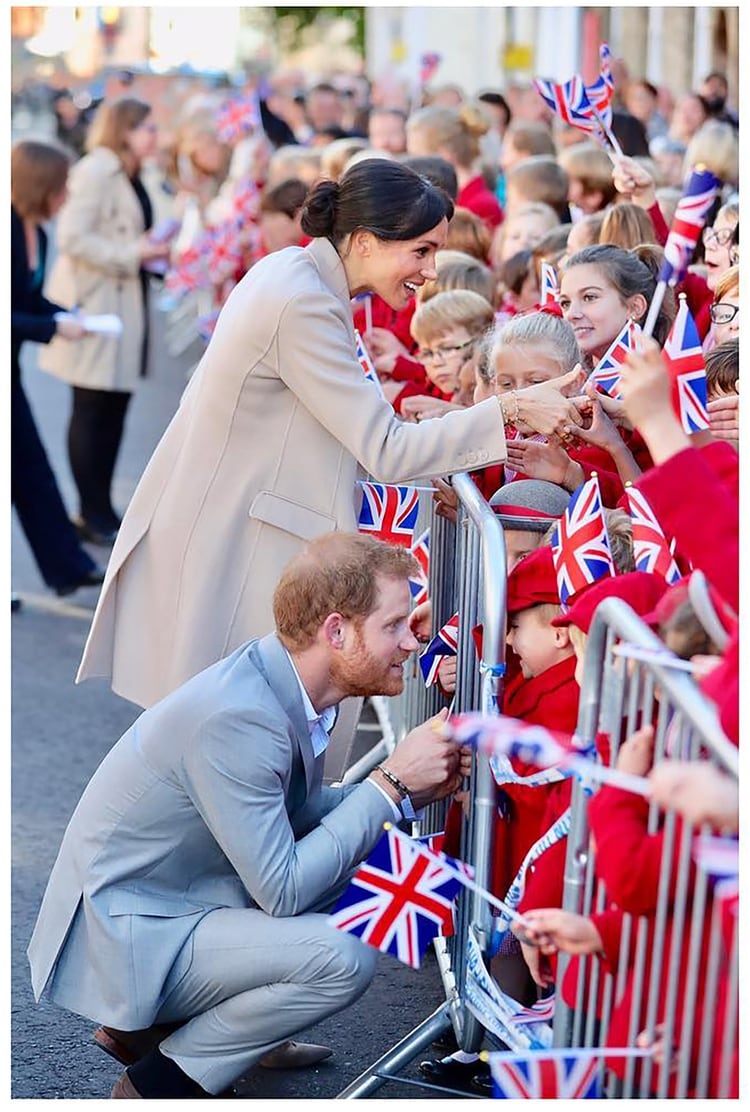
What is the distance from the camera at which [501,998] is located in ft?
11.1

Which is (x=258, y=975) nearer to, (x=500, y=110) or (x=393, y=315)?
(x=393, y=315)

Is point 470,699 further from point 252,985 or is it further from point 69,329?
point 69,329

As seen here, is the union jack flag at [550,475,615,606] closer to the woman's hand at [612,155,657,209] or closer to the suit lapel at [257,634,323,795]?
the suit lapel at [257,634,323,795]

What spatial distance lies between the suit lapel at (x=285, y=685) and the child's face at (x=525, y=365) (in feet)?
3.78

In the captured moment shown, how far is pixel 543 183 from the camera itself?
8258mm

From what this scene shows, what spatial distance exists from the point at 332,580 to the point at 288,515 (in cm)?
60

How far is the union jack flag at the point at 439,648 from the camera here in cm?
403

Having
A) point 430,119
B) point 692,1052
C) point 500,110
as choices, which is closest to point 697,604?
point 692,1052

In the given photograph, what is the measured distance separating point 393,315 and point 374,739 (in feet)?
6.37

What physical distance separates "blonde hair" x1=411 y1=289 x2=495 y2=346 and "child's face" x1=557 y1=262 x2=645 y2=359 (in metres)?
1.17

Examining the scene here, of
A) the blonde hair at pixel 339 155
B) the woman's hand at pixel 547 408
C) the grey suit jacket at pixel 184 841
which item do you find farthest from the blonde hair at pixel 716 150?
the grey suit jacket at pixel 184 841

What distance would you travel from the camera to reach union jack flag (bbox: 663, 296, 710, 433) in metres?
3.42

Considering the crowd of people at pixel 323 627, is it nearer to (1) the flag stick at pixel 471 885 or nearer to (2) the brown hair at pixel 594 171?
(1) the flag stick at pixel 471 885

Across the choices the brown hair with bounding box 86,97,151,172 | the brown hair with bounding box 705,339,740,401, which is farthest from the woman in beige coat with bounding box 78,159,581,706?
the brown hair with bounding box 86,97,151,172
